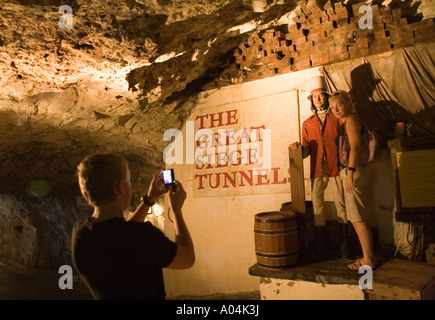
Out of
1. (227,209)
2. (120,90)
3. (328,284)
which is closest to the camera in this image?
(328,284)

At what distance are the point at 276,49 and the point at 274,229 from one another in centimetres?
298

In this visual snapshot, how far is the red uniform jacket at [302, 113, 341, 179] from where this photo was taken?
145 inches

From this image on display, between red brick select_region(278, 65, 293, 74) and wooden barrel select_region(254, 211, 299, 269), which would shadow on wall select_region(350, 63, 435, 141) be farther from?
wooden barrel select_region(254, 211, 299, 269)

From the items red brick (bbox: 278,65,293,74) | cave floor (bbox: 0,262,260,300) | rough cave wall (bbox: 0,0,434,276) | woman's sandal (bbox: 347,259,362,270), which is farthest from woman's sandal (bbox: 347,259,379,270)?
rough cave wall (bbox: 0,0,434,276)

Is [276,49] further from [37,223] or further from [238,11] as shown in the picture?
[37,223]

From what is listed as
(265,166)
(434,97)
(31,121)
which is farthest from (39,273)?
(434,97)

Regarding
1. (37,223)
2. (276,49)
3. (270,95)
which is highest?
(276,49)

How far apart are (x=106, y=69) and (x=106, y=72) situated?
0.27ft

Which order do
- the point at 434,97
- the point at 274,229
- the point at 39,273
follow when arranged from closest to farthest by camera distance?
the point at 274,229, the point at 434,97, the point at 39,273

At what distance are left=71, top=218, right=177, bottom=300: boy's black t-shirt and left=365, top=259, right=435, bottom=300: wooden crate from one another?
2133 mm

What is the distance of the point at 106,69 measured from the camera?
4.00 meters

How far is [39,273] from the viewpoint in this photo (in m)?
7.85

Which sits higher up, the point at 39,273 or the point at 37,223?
the point at 37,223

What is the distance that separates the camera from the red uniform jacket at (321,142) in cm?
368
